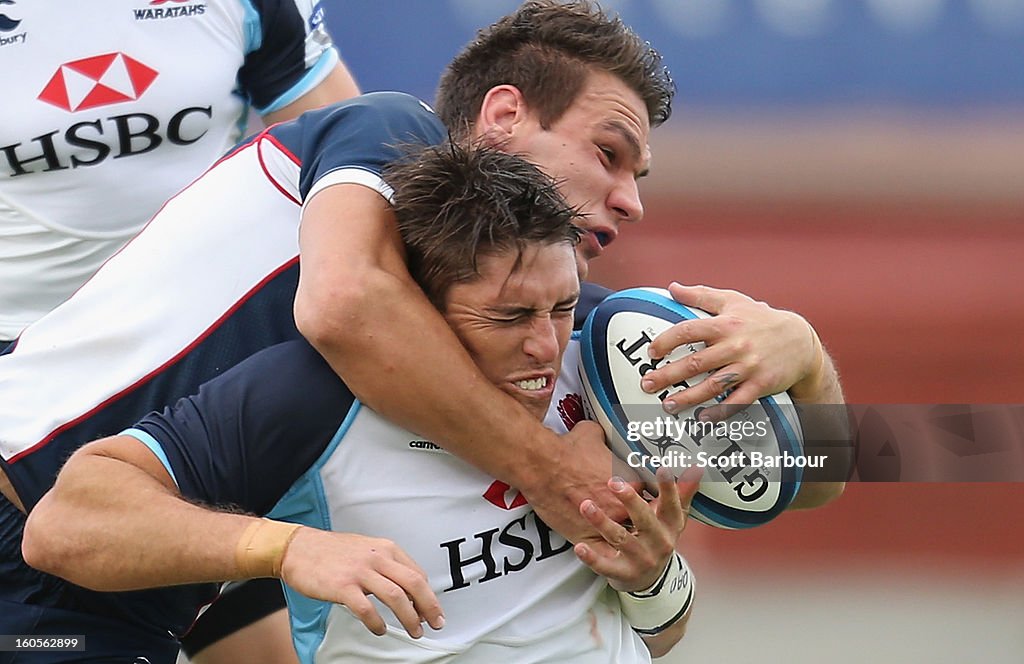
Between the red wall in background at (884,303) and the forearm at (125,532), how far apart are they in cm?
468

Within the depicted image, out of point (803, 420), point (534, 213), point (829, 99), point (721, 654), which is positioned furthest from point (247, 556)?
point (829, 99)

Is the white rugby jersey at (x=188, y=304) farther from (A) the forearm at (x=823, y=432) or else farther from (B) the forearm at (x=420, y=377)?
(A) the forearm at (x=823, y=432)

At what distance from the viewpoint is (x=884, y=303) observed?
28.8 ft

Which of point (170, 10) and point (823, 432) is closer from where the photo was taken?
point (823, 432)

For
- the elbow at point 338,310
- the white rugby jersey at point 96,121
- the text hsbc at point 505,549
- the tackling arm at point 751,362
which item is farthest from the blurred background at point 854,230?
the elbow at point 338,310

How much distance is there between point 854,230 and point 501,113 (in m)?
7.44

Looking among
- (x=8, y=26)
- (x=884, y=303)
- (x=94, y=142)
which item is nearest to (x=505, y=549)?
(x=94, y=142)

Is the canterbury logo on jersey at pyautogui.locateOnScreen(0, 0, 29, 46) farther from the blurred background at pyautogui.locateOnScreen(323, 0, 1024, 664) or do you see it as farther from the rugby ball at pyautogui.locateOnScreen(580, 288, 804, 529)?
the blurred background at pyautogui.locateOnScreen(323, 0, 1024, 664)

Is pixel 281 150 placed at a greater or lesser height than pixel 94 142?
greater

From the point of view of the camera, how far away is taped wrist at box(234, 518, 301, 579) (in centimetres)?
178

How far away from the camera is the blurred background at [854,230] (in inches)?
264

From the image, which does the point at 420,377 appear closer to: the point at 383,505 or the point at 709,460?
the point at 383,505

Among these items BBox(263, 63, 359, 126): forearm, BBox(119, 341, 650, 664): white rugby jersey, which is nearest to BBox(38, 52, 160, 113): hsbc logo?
BBox(263, 63, 359, 126): forearm

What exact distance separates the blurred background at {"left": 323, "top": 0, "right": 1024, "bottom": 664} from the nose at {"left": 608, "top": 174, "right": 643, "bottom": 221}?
3.59 m
